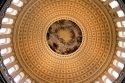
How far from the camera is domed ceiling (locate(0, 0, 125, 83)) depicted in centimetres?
3762

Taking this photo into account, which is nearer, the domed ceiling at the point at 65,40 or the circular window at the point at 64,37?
the domed ceiling at the point at 65,40

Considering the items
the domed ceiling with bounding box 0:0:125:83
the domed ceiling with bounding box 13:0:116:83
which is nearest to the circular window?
the domed ceiling with bounding box 0:0:125:83

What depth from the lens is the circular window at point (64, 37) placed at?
40188 millimetres

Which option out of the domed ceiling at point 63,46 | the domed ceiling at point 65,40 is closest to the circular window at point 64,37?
the domed ceiling at point 65,40

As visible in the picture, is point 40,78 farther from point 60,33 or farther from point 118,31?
point 118,31

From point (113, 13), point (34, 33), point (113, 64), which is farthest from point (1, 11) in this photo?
point (113, 64)

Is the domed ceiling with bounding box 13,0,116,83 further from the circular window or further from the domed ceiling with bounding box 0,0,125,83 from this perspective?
the circular window

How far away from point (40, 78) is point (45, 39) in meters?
5.35

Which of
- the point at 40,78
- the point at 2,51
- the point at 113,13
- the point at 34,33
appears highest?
the point at 113,13

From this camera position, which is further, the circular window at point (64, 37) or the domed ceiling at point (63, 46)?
the circular window at point (64, 37)

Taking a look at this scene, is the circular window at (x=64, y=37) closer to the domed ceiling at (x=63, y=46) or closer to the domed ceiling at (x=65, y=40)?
the domed ceiling at (x=65, y=40)

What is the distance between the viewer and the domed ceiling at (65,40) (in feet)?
123

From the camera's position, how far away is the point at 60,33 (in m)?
40.2

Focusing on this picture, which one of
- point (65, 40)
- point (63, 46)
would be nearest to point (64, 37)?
point (65, 40)
